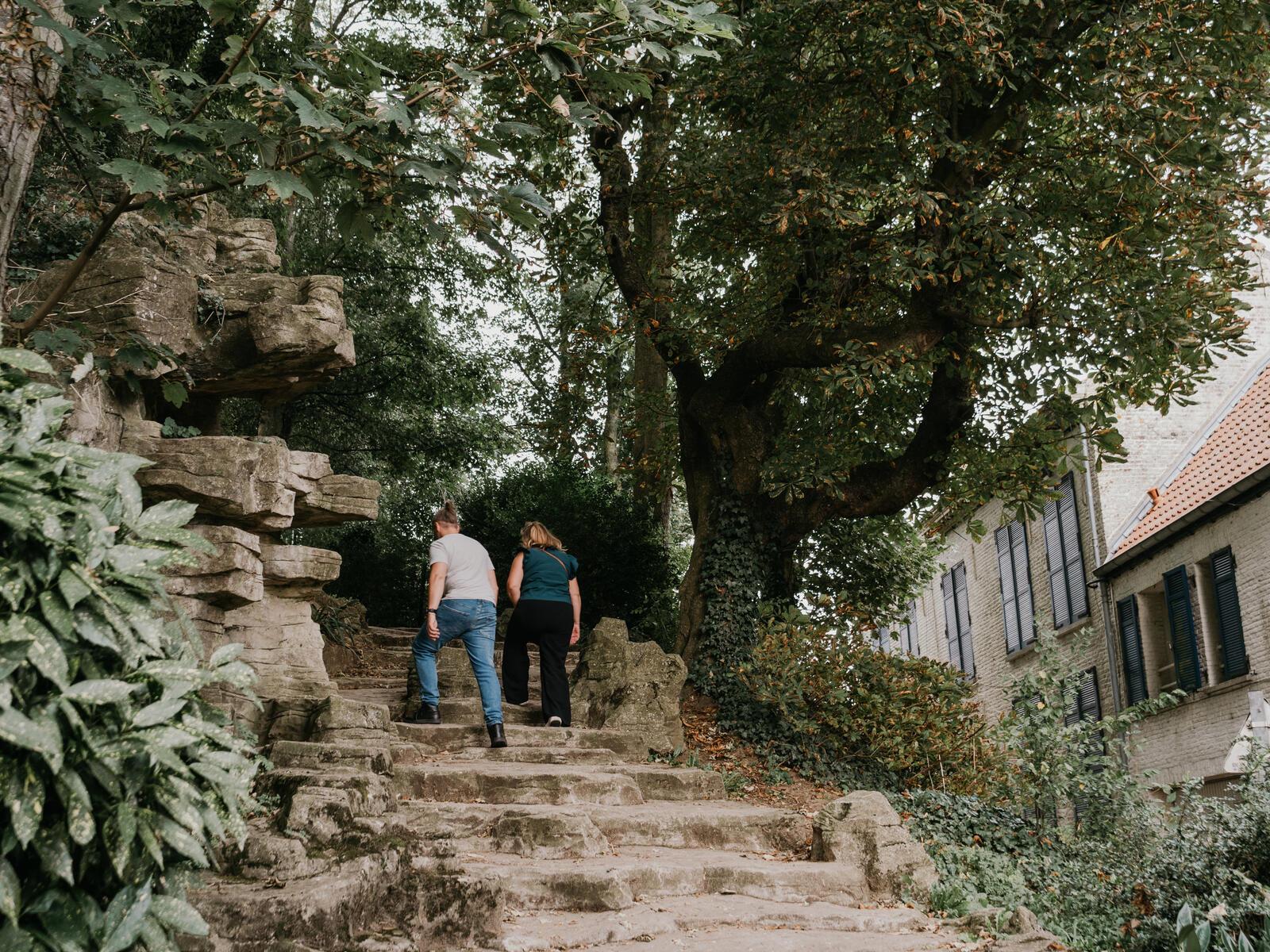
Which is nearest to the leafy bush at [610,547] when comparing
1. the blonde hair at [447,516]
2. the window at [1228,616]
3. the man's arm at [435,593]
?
the blonde hair at [447,516]

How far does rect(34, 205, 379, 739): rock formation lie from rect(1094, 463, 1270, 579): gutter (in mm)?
13770

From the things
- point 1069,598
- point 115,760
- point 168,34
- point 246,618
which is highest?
point 168,34

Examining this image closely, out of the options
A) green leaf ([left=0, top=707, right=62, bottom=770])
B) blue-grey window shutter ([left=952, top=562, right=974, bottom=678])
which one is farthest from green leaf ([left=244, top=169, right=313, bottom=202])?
blue-grey window shutter ([left=952, top=562, right=974, bottom=678])

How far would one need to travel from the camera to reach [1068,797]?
30.2 ft

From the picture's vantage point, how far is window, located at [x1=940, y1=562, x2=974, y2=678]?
1265 inches

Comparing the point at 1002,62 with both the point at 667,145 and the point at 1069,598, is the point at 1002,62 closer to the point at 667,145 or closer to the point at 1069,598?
the point at 667,145

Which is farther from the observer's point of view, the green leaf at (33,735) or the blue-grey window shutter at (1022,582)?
the blue-grey window shutter at (1022,582)

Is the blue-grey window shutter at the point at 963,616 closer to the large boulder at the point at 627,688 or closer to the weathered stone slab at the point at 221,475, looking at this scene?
the large boulder at the point at 627,688

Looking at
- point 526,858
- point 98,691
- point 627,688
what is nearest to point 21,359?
point 98,691

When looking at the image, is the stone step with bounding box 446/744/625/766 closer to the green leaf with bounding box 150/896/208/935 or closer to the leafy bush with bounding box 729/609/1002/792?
the leafy bush with bounding box 729/609/1002/792

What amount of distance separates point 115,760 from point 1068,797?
766 centimetres

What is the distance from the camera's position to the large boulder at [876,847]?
7.42 m

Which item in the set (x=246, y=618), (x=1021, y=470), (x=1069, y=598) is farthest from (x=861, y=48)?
(x=1069, y=598)

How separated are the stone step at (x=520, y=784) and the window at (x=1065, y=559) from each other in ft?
57.7
